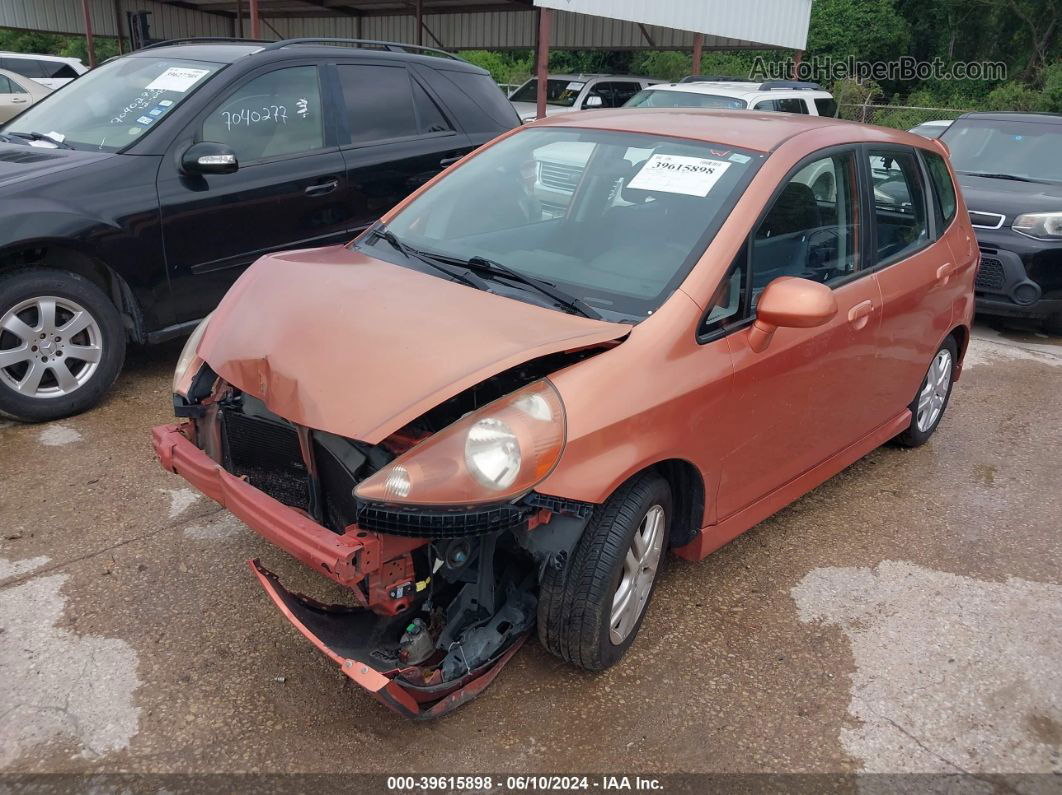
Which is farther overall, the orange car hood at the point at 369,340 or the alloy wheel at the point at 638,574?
the alloy wheel at the point at 638,574

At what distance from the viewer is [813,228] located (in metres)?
3.34

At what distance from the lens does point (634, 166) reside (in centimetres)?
332

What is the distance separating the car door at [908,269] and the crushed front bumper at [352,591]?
2.23 m

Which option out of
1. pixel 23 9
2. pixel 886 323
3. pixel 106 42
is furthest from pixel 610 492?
pixel 106 42

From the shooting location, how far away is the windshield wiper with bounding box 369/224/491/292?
116 inches

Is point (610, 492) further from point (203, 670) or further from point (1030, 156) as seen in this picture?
point (1030, 156)

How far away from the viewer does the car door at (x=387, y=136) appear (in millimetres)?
5387

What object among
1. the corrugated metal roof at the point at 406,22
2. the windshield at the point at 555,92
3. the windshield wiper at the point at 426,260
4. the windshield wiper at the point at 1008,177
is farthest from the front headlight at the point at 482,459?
the corrugated metal roof at the point at 406,22

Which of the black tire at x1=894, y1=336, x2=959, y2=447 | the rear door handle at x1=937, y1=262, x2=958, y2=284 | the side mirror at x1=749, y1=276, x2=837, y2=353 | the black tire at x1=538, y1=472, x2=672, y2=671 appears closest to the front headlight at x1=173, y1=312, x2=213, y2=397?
the black tire at x1=538, y1=472, x2=672, y2=671

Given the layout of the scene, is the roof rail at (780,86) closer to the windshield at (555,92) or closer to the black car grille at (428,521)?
the windshield at (555,92)

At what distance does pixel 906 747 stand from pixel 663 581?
1.05 m

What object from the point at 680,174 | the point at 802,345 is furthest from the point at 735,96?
the point at 802,345

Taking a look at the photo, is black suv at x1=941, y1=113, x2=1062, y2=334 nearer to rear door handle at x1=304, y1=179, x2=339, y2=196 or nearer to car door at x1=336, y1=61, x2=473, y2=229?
car door at x1=336, y1=61, x2=473, y2=229

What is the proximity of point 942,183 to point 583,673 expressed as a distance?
3.18 m
